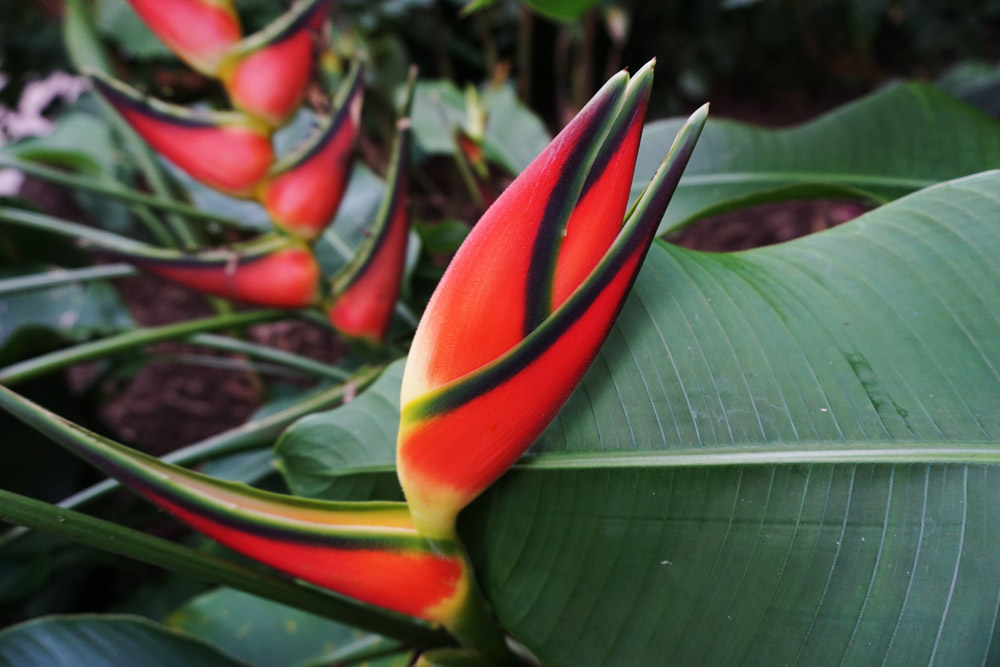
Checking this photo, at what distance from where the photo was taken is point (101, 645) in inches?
15.8

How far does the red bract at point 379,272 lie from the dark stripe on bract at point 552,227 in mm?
323

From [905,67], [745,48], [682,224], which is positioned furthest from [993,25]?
[682,224]

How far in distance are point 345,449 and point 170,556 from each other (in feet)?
0.31

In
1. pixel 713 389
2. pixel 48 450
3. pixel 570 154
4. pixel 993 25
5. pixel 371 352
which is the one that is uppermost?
pixel 993 25

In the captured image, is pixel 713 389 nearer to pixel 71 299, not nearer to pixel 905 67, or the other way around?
pixel 71 299

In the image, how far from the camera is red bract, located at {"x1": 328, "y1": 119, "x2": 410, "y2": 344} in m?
0.55

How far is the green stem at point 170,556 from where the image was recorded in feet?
0.84

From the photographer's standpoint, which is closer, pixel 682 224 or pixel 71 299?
pixel 682 224

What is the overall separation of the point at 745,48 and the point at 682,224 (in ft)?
6.48

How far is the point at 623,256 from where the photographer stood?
240 mm

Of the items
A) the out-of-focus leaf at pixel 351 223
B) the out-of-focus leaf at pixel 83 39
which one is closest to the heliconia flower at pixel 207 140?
the out-of-focus leaf at pixel 351 223

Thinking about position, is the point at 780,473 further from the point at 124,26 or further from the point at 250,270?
the point at 124,26

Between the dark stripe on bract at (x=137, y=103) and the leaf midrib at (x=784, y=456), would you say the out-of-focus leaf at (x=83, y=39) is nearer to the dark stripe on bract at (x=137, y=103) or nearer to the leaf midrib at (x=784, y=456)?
the dark stripe on bract at (x=137, y=103)

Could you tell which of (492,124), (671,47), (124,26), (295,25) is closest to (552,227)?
(295,25)
